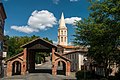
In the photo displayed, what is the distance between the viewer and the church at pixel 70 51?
68375 millimetres

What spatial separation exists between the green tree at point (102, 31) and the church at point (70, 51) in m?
9.26

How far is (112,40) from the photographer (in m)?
27.8

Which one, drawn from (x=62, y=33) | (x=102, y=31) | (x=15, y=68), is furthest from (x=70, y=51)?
(x=102, y=31)

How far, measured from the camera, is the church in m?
68.4

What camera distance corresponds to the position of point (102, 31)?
1111 inches

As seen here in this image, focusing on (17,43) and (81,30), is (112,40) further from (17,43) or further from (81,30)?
(17,43)

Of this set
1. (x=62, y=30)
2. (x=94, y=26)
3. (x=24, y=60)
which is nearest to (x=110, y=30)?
(x=94, y=26)

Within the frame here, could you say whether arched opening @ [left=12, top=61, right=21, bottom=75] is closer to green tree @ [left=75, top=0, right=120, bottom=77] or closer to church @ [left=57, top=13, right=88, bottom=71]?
church @ [left=57, top=13, right=88, bottom=71]

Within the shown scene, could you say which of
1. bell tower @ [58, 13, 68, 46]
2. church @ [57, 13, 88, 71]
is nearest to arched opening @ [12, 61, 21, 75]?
church @ [57, 13, 88, 71]

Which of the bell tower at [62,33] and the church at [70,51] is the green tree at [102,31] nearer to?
the church at [70,51]

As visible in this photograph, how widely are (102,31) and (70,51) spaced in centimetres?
8527

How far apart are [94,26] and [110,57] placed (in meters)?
4.34

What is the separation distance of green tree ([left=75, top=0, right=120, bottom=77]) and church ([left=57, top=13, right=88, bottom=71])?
926cm

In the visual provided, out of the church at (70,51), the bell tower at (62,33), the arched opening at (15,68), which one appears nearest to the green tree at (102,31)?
the church at (70,51)
